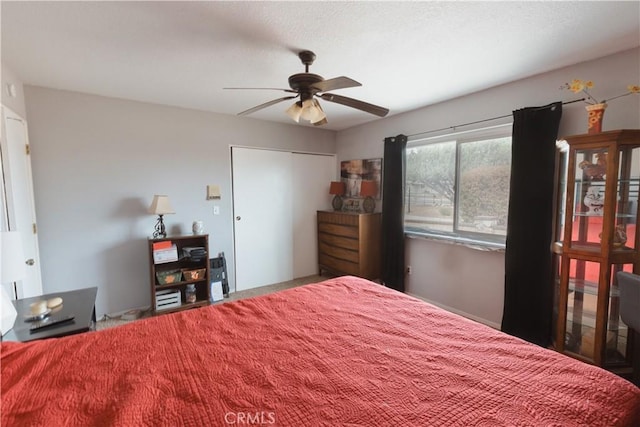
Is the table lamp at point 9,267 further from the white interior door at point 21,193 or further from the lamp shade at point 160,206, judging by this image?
the lamp shade at point 160,206

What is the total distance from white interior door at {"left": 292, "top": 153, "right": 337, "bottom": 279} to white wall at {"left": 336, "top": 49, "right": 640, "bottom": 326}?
66 centimetres

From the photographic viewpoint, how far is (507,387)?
1.05m

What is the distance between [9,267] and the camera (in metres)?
1.50

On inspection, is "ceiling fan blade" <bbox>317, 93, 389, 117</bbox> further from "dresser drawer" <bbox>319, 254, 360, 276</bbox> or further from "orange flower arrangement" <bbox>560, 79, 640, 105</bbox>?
"dresser drawer" <bbox>319, 254, 360, 276</bbox>

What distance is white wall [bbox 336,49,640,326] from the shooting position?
2086mm

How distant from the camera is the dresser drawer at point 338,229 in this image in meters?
3.84

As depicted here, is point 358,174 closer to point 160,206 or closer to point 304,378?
point 160,206

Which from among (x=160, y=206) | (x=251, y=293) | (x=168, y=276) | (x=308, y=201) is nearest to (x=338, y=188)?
(x=308, y=201)

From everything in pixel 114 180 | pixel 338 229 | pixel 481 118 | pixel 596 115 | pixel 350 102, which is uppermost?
pixel 481 118

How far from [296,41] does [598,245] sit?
8.44 feet

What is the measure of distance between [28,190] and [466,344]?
362 centimetres

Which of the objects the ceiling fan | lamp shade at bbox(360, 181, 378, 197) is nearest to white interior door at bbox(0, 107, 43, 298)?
the ceiling fan

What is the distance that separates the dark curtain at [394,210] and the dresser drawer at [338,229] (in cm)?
40

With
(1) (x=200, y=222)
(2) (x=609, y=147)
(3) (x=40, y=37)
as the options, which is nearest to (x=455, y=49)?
(2) (x=609, y=147)
